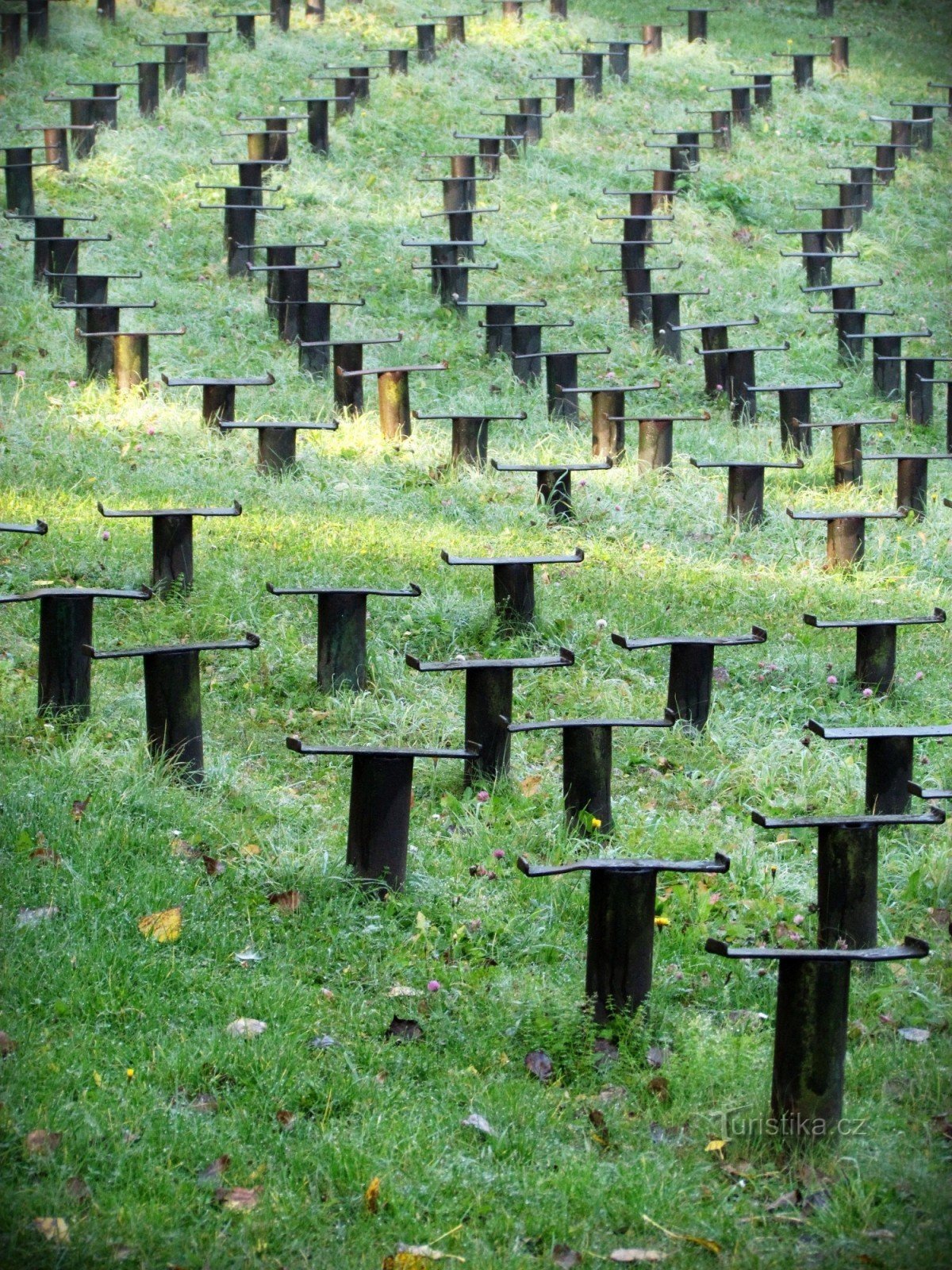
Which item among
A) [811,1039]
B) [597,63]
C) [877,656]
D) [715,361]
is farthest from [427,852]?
[597,63]

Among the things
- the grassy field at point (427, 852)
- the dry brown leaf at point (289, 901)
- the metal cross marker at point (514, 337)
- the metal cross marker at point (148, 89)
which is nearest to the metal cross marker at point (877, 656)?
the grassy field at point (427, 852)

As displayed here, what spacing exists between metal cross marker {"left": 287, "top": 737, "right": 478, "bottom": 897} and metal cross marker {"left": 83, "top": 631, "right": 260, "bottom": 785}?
776mm

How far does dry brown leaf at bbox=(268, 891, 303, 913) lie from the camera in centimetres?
412

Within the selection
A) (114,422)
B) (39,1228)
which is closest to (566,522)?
(114,422)

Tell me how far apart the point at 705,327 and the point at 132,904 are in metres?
7.69

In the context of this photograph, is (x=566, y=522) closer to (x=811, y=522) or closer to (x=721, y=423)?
(x=811, y=522)

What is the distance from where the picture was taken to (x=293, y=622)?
20.5 feet

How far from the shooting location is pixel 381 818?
420 cm

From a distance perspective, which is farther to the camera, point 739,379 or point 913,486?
point 739,379

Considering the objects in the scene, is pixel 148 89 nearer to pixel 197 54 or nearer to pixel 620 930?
pixel 197 54

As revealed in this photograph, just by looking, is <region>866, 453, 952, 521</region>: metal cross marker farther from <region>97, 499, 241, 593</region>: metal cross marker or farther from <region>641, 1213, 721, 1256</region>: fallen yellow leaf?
<region>641, 1213, 721, 1256</region>: fallen yellow leaf

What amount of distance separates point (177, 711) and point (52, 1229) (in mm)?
2271

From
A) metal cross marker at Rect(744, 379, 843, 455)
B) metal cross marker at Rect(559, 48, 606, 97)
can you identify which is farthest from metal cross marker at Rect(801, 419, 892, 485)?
metal cross marker at Rect(559, 48, 606, 97)

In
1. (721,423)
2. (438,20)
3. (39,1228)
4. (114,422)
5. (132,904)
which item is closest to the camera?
(39,1228)
